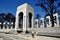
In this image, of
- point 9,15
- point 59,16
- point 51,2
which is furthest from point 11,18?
point 51,2

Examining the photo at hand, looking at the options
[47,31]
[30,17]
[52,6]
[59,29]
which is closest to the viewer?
[59,29]

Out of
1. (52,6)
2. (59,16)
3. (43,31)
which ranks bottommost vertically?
(43,31)

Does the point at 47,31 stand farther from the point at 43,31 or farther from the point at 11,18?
the point at 11,18

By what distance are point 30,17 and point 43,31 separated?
48.1 feet

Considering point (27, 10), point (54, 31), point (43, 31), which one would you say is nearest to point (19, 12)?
point (27, 10)

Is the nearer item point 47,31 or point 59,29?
point 59,29

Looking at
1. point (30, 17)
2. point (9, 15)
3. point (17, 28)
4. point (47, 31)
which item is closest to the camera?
Result: point (47, 31)

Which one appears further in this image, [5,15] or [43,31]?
[5,15]

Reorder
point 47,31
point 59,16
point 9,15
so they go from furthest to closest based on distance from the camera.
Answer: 1. point 9,15
2. point 59,16
3. point 47,31

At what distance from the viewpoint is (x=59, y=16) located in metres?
32.0

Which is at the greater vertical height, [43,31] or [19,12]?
[19,12]

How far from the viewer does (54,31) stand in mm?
20328

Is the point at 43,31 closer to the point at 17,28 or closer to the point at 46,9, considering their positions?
the point at 46,9

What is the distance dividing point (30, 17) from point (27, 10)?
4.22 meters
